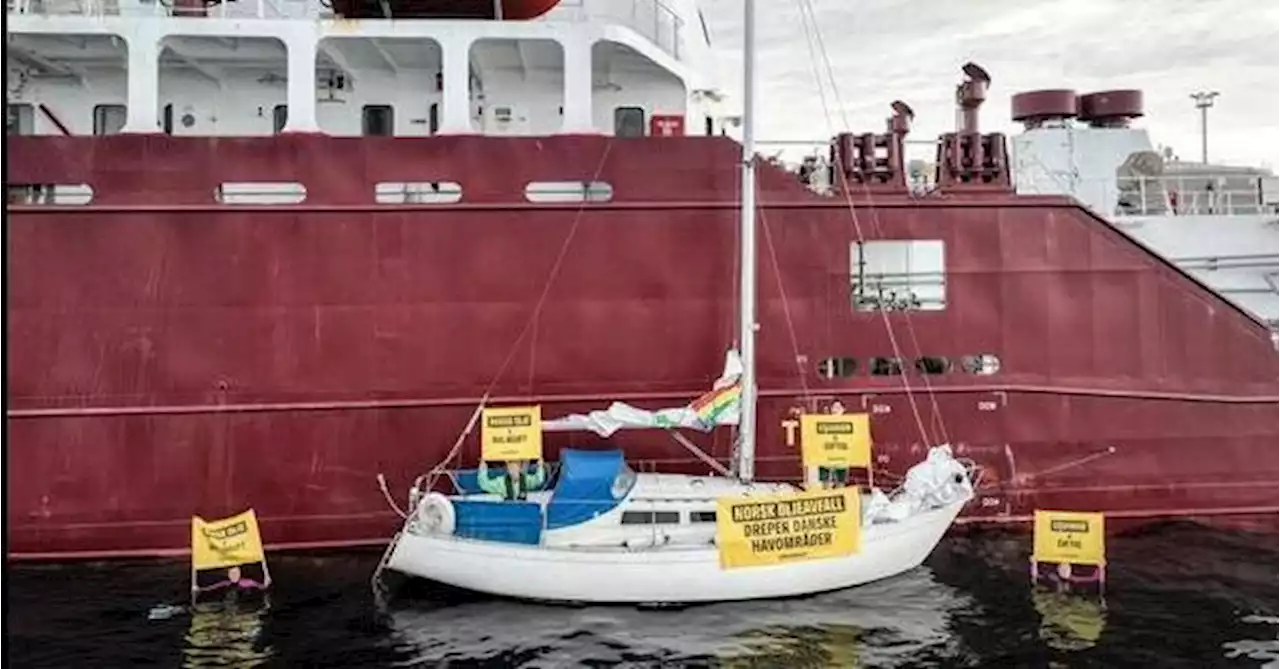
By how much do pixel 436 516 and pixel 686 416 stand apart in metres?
2.87

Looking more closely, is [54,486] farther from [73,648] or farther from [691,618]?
[691,618]

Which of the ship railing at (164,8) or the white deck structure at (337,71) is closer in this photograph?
the white deck structure at (337,71)

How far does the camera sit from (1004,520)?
535 inches

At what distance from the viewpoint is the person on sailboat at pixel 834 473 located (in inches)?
498

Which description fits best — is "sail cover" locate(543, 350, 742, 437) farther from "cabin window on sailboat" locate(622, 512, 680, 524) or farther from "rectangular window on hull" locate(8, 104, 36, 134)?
"rectangular window on hull" locate(8, 104, 36, 134)

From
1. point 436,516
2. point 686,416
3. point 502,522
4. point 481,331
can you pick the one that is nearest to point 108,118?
point 481,331

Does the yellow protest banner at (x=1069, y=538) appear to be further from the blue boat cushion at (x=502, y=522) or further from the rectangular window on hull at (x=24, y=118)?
the rectangular window on hull at (x=24, y=118)

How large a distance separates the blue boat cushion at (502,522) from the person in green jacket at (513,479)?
15.2 inches

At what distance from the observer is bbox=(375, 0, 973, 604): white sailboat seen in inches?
433

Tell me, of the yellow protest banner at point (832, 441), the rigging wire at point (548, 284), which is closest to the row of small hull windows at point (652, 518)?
the yellow protest banner at point (832, 441)

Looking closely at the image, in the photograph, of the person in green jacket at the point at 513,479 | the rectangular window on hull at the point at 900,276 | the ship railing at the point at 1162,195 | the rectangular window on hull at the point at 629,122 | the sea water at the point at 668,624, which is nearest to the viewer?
the sea water at the point at 668,624

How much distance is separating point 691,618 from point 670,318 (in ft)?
12.4

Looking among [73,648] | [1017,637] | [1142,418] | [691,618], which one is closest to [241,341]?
[73,648]

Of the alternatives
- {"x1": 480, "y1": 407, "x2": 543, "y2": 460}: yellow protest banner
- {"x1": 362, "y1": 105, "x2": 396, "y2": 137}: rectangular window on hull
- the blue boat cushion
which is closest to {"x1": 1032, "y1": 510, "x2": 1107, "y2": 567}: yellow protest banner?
the blue boat cushion
